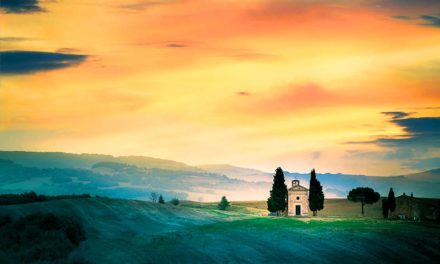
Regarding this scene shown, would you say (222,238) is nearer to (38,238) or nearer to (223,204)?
(38,238)

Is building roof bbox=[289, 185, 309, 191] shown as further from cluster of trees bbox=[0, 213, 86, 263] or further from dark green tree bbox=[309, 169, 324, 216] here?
cluster of trees bbox=[0, 213, 86, 263]

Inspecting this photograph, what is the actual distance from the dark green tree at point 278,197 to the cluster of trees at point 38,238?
64523 millimetres

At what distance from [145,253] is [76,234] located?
33.3ft

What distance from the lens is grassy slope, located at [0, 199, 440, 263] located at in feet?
231

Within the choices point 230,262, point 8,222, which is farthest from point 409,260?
point 8,222

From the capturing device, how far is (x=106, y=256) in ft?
212

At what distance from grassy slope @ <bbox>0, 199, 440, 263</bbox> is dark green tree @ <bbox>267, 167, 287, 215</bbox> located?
19962 mm

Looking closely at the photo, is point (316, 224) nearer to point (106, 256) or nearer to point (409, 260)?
point (409, 260)

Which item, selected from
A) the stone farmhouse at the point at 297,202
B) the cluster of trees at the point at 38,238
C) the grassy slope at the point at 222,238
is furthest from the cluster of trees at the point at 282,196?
the cluster of trees at the point at 38,238

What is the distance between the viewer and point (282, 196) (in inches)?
5310

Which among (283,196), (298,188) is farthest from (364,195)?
(283,196)

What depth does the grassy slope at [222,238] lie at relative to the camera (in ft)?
231

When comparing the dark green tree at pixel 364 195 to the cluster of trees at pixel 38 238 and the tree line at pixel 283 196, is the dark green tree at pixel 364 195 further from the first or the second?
the cluster of trees at pixel 38 238

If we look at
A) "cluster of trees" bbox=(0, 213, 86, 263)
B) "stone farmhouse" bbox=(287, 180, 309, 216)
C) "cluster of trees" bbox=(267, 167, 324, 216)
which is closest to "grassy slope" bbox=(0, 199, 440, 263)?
"cluster of trees" bbox=(0, 213, 86, 263)
